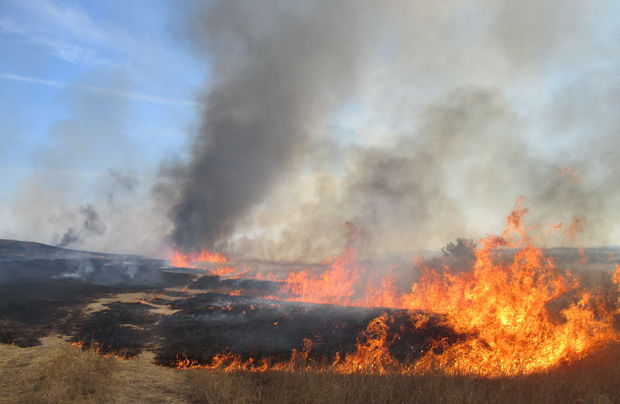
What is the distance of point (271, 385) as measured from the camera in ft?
31.3

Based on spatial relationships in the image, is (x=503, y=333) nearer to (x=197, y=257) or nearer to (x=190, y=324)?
(x=190, y=324)

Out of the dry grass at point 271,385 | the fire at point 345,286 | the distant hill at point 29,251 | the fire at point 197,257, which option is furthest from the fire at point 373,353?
the distant hill at point 29,251

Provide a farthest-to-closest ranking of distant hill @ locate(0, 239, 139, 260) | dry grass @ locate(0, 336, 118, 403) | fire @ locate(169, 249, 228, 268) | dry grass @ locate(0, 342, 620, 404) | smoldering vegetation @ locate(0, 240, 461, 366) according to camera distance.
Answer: fire @ locate(169, 249, 228, 268), distant hill @ locate(0, 239, 139, 260), smoldering vegetation @ locate(0, 240, 461, 366), dry grass @ locate(0, 336, 118, 403), dry grass @ locate(0, 342, 620, 404)

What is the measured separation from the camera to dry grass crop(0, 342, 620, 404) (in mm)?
8023

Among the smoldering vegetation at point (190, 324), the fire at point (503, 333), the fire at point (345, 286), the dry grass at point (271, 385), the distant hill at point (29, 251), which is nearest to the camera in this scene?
the dry grass at point (271, 385)

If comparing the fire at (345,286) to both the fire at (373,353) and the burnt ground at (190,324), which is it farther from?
the fire at (373,353)

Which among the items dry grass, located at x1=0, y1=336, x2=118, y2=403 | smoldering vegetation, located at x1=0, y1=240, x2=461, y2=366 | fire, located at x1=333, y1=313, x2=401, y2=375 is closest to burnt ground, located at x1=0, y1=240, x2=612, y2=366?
smoldering vegetation, located at x1=0, y1=240, x2=461, y2=366

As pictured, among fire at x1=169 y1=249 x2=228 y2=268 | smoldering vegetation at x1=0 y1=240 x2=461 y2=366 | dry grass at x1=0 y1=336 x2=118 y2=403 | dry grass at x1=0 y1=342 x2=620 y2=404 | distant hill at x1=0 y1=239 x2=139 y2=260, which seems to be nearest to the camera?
dry grass at x1=0 y1=342 x2=620 y2=404

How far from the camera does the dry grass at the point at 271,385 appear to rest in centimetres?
802

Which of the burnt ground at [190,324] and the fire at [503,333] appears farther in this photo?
the burnt ground at [190,324]

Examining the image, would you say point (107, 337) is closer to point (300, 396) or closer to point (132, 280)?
point (300, 396)

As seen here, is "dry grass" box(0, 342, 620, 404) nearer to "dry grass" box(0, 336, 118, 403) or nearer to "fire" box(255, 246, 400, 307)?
"dry grass" box(0, 336, 118, 403)

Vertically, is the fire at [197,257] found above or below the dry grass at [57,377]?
above

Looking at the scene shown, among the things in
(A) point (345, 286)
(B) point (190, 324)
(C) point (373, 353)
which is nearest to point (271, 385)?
(C) point (373, 353)
